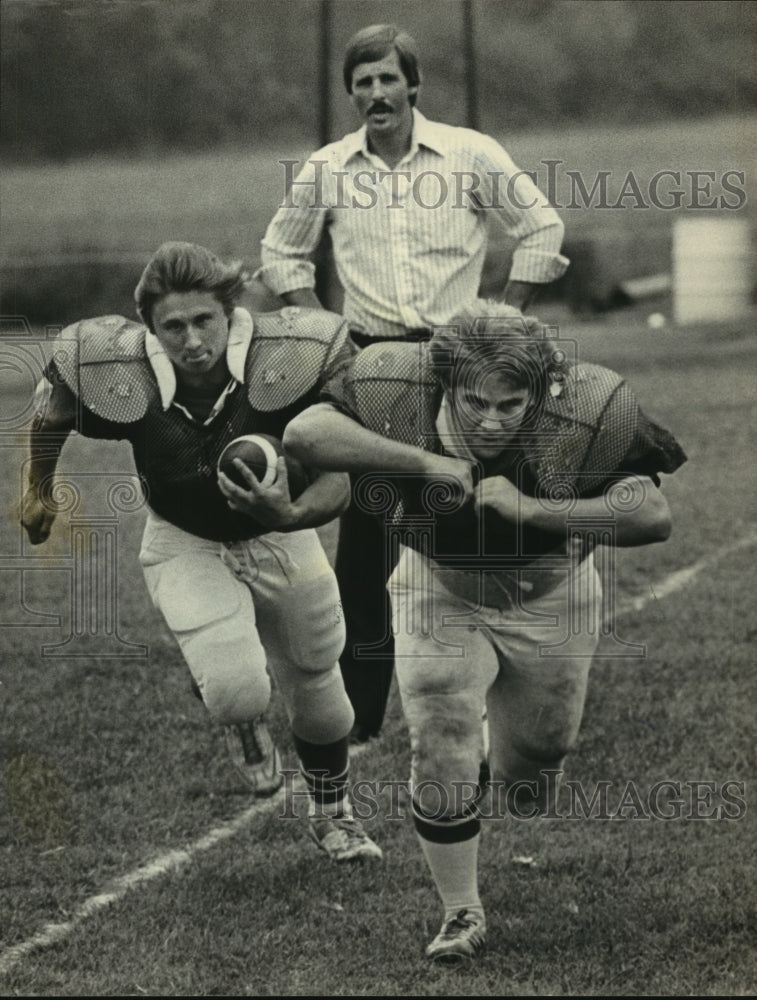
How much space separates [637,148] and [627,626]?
190cm

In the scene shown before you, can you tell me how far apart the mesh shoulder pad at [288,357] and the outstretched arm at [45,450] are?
0.37 meters

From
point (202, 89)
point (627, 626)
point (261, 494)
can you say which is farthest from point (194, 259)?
point (627, 626)

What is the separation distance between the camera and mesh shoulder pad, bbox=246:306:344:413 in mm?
2980

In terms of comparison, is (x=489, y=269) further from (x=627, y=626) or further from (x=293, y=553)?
(x=293, y=553)

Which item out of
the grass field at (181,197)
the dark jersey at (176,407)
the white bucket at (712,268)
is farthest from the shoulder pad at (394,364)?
the white bucket at (712,268)

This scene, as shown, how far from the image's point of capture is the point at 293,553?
3.27 meters

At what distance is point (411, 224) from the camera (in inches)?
137

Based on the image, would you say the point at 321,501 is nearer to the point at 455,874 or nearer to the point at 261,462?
the point at 261,462

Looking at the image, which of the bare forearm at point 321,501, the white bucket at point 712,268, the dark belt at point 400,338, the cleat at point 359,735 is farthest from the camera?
the white bucket at point 712,268

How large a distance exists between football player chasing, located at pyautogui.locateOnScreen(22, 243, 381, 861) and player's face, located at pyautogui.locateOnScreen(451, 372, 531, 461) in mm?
255

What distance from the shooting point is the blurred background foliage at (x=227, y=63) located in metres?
3.48

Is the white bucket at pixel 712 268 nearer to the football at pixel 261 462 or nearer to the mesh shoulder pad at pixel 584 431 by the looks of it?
the mesh shoulder pad at pixel 584 431

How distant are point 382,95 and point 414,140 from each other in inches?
5.3

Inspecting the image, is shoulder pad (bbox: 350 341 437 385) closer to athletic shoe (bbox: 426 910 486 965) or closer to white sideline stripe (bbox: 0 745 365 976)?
athletic shoe (bbox: 426 910 486 965)
